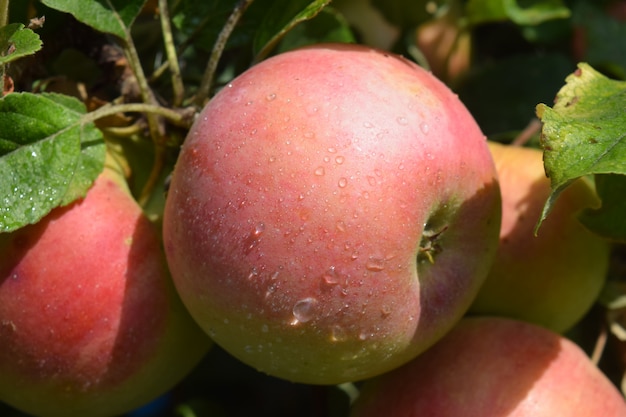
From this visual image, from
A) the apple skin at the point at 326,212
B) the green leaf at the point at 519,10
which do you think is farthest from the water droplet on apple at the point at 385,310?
the green leaf at the point at 519,10

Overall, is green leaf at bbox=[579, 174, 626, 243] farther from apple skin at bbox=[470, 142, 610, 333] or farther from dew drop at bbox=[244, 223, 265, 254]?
dew drop at bbox=[244, 223, 265, 254]

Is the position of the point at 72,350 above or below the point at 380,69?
below

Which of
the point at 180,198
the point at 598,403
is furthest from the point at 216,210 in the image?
the point at 598,403

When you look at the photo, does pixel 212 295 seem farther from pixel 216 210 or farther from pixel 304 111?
pixel 304 111

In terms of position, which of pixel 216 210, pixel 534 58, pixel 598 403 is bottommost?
pixel 598 403

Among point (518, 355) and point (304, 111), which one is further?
point (518, 355)

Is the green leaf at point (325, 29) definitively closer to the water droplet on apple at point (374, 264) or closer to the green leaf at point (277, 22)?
the green leaf at point (277, 22)
